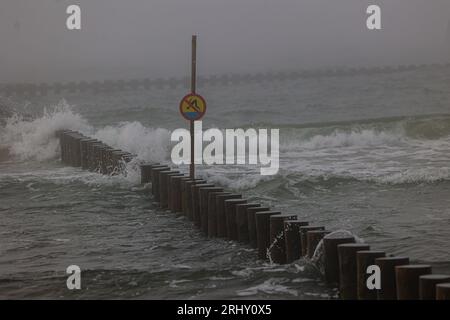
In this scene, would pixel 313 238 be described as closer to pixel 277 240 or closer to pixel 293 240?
pixel 293 240

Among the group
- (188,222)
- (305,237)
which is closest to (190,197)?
(188,222)

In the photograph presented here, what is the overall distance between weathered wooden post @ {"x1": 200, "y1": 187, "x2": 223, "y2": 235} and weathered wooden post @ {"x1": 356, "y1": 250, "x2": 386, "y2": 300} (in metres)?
4.65

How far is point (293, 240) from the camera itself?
9836 millimetres

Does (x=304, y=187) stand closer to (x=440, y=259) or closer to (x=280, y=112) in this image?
(x=440, y=259)

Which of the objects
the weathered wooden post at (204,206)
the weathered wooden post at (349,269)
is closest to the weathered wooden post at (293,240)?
the weathered wooden post at (349,269)

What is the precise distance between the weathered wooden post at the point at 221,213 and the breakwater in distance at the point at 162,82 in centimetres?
7575

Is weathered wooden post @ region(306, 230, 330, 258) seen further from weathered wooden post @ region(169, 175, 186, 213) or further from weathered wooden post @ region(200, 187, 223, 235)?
weathered wooden post @ region(169, 175, 186, 213)

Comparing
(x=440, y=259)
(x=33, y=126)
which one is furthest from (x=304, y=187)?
(x=33, y=126)

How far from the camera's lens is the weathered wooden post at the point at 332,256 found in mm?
8734

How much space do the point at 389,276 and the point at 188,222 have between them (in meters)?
6.26

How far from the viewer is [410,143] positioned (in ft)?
93.0

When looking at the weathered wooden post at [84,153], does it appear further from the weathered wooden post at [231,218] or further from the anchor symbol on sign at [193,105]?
the weathered wooden post at [231,218]
